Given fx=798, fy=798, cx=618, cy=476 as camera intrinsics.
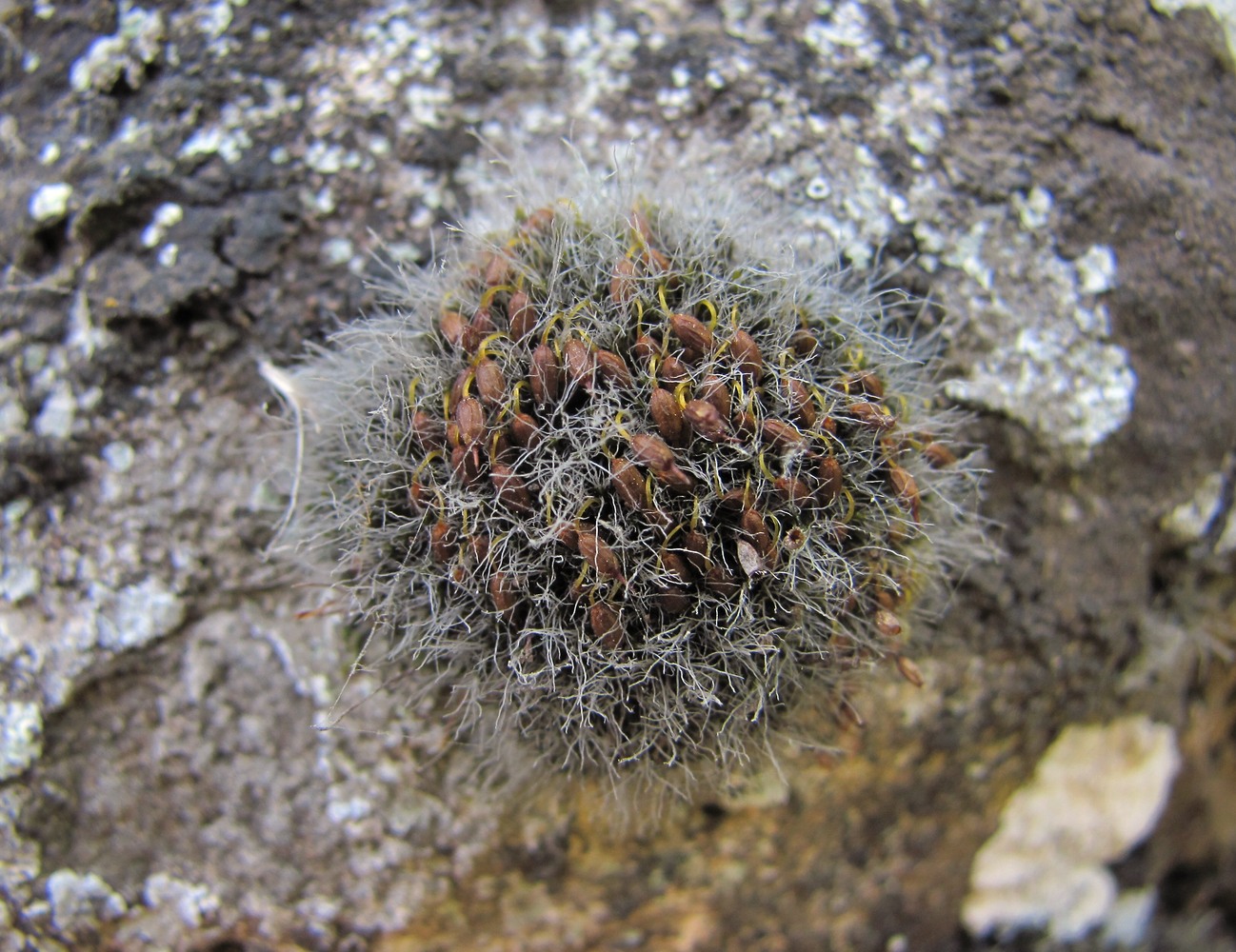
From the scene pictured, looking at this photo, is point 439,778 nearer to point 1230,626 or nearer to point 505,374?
point 505,374

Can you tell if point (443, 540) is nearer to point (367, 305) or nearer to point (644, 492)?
point (644, 492)

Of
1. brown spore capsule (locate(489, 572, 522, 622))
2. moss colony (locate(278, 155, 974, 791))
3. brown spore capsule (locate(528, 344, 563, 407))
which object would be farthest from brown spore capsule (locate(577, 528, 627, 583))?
brown spore capsule (locate(528, 344, 563, 407))

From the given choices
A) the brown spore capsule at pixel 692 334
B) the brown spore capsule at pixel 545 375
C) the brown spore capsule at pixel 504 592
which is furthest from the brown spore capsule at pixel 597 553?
the brown spore capsule at pixel 692 334

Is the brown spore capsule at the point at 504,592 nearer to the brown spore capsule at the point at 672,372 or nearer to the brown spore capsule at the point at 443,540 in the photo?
the brown spore capsule at the point at 443,540

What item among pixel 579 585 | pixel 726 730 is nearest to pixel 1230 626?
pixel 726 730

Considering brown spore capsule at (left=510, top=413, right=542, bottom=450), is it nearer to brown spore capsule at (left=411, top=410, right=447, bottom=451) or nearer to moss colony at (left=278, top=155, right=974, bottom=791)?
moss colony at (left=278, top=155, right=974, bottom=791)

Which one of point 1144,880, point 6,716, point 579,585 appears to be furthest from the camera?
point 1144,880

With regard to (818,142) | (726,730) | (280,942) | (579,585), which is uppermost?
(818,142)
